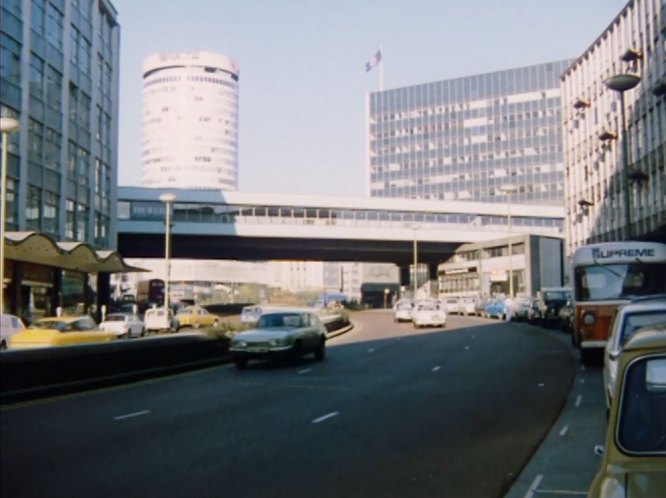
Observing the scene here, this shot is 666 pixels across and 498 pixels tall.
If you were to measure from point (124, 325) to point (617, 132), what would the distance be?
109 feet

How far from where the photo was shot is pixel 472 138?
15950 cm

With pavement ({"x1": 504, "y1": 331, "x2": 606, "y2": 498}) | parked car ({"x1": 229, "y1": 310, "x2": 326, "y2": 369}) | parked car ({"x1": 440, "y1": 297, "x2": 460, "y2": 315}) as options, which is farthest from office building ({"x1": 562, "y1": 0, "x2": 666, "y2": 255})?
pavement ({"x1": 504, "y1": 331, "x2": 606, "y2": 498})

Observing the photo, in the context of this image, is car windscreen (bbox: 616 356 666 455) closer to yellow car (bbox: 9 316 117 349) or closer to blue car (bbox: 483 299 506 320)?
yellow car (bbox: 9 316 117 349)

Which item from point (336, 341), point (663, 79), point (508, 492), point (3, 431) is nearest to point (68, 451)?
point (3, 431)

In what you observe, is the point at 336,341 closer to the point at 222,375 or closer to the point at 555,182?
the point at 222,375

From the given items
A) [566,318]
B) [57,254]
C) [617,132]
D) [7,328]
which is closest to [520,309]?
[617,132]

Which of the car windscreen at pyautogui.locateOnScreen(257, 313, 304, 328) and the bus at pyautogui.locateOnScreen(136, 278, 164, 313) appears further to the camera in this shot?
the bus at pyautogui.locateOnScreen(136, 278, 164, 313)

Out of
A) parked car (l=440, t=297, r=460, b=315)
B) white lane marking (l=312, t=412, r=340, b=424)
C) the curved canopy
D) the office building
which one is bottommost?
white lane marking (l=312, t=412, r=340, b=424)

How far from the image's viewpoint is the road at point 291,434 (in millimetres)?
8102

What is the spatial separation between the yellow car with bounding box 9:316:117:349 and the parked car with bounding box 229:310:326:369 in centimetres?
520

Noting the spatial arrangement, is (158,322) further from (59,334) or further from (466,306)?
(466,306)

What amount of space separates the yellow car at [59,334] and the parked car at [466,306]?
44993 mm

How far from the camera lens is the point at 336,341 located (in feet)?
120

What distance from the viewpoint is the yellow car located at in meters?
25.4
